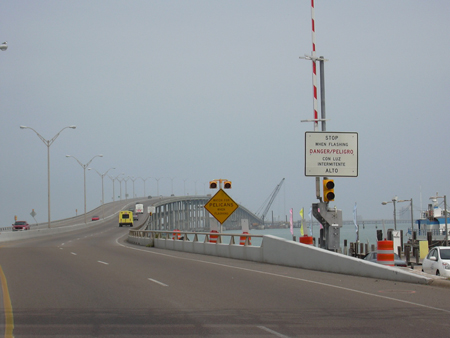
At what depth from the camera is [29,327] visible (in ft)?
30.4

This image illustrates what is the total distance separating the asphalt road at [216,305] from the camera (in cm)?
894

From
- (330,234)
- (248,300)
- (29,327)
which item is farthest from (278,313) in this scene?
(330,234)

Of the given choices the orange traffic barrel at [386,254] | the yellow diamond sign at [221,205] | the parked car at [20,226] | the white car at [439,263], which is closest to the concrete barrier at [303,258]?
the orange traffic barrel at [386,254]

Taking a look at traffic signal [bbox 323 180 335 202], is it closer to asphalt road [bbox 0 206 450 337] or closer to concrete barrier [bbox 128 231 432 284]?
concrete barrier [bbox 128 231 432 284]

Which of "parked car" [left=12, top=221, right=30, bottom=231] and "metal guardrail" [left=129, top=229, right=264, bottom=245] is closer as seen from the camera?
"metal guardrail" [left=129, top=229, right=264, bottom=245]

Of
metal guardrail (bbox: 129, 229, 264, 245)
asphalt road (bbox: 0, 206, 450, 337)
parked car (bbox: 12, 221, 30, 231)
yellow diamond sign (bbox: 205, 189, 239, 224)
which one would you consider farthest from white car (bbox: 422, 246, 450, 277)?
parked car (bbox: 12, 221, 30, 231)

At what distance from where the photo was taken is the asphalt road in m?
8.94

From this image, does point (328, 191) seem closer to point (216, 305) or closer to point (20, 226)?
point (216, 305)

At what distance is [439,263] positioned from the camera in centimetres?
2278

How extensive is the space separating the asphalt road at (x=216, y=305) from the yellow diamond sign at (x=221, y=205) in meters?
10.7

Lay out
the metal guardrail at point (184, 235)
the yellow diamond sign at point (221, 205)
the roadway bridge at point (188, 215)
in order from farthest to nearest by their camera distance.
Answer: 1. the roadway bridge at point (188, 215)
2. the yellow diamond sign at point (221, 205)
3. the metal guardrail at point (184, 235)

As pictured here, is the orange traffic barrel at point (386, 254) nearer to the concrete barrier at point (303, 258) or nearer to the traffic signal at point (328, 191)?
the concrete barrier at point (303, 258)

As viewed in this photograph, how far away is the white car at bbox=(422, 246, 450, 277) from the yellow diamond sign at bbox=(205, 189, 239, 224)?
1005 centimetres

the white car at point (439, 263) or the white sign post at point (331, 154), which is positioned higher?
the white sign post at point (331, 154)
